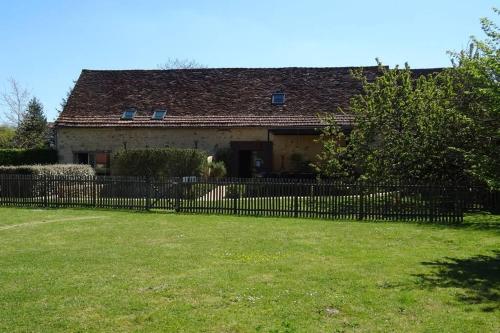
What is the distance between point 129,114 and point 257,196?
16009mm

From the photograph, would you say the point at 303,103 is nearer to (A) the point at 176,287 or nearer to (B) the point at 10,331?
(A) the point at 176,287

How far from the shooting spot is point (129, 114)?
30750 millimetres

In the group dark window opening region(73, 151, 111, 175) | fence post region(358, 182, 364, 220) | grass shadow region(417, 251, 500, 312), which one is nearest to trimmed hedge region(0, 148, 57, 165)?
dark window opening region(73, 151, 111, 175)

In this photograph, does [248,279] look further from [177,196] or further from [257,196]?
[177,196]

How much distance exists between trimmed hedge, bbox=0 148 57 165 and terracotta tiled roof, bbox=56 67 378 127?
1.92 meters

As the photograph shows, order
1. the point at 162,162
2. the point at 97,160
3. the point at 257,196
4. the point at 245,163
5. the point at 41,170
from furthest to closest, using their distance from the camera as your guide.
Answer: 1. the point at 97,160
2. the point at 245,163
3. the point at 162,162
4. the point at 41,170
5. the point at 257,196

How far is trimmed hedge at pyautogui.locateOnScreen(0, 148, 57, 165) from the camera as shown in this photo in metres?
29.5

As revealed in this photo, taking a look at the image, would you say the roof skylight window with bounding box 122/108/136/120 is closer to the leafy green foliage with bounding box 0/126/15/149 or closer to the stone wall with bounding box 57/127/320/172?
the stone wall with bounding box 57/127/320/172

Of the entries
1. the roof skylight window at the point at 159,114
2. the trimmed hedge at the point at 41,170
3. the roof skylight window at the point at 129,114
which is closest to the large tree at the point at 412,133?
the trimmed hedge at the point at 41,170

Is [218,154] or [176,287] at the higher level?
[218,154]

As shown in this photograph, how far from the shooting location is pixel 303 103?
29828 mm

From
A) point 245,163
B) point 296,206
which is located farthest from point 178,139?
point 296,206

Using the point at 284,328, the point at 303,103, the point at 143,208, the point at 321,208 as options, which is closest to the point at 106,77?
the point at 303,103

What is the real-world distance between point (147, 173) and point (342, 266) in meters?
18.1
